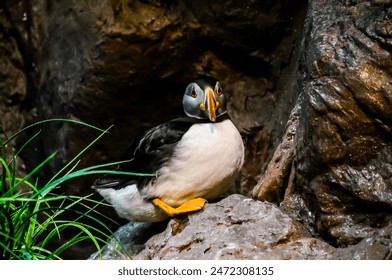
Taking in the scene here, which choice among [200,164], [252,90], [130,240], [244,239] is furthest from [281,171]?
[252,90]

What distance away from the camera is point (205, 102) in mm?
2645

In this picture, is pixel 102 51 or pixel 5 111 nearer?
pixel 102 51

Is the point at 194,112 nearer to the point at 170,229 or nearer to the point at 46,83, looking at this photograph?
the point at 170,229

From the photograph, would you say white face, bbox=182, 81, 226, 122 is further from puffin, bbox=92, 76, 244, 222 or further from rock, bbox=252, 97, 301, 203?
rock, bbox=252, 97, 301, 203

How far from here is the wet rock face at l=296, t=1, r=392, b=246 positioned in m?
2.42

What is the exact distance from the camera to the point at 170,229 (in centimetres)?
264

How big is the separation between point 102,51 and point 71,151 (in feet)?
1.77

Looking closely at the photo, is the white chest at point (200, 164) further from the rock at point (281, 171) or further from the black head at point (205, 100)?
the rock at point (281, 171)

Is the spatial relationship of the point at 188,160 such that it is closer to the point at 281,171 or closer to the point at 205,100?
the point at 205,100

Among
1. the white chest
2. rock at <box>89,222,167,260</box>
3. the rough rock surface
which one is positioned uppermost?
the white chest

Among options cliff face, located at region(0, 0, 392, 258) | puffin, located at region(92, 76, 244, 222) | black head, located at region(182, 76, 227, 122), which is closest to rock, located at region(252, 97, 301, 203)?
cliff face, located at region(0, 0, 392, 258)

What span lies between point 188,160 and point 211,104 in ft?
0.66

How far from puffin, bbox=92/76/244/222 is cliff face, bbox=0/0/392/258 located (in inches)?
3.6
